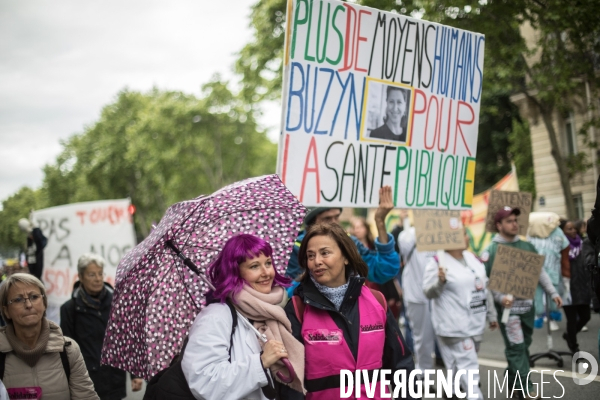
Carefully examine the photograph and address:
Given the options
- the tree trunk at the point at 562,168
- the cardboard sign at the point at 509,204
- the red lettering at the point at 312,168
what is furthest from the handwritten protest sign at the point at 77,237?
the tree trunk at the point at 562,168

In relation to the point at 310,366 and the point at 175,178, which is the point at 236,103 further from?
the point at 310,366

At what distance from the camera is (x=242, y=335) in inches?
116

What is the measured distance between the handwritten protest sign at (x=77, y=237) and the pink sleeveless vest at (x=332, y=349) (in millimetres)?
6409

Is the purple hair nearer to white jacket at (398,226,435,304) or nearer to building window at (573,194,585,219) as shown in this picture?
white jacket at (398,226,435,304)

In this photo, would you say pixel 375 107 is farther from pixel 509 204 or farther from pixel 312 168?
pixel 509 204

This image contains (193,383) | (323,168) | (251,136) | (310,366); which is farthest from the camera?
(251,136)

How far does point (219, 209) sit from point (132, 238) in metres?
6.95

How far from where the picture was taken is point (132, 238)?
10023 mm

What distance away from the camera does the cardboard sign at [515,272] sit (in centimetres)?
643

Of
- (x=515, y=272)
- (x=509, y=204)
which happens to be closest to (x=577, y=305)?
(x=509, y=204)

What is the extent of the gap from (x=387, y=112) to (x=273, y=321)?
9.03 ft

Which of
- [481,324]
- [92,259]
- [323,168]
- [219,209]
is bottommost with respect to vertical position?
[481,324]

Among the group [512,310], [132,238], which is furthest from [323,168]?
[132,238]

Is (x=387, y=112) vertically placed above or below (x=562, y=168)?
below
